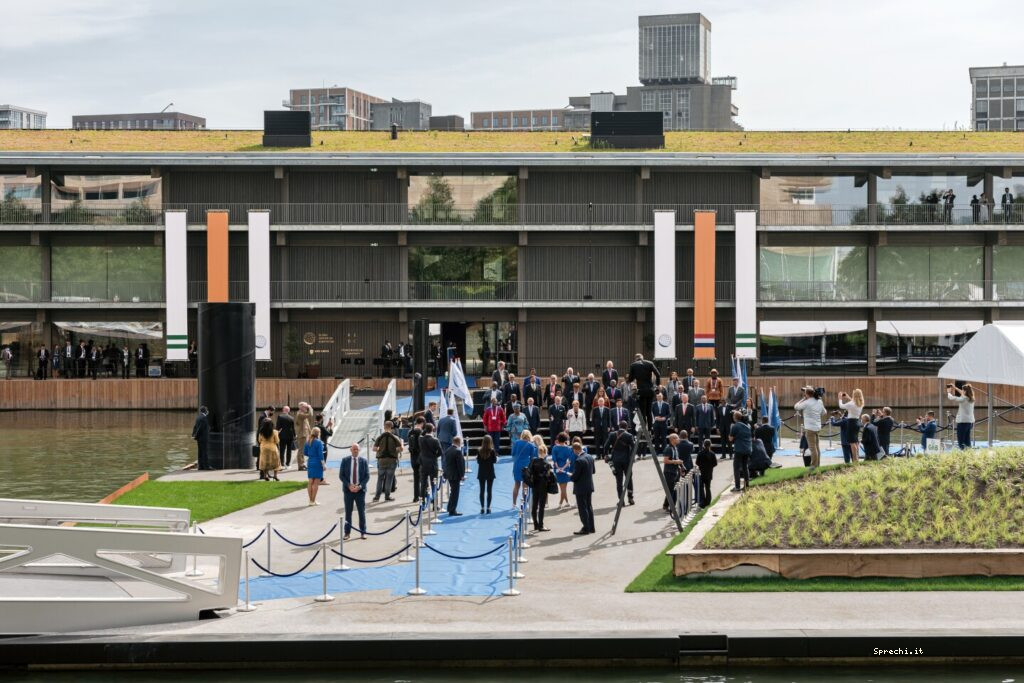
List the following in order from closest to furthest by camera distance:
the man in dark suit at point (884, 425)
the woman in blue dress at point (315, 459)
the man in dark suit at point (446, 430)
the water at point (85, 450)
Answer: the woman in blue dress at point (315, 459), the man in dark suit at point (446, 430), the man in dark suit at point (884, 425), the water at point (85, 450)

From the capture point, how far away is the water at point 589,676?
566 inches

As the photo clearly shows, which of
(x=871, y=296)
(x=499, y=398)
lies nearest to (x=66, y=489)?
(x=499, y=398)

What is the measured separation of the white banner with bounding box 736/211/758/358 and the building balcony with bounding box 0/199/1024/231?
1762 mm

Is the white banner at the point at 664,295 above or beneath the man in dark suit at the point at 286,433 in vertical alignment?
above

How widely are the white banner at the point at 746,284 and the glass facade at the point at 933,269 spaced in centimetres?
673

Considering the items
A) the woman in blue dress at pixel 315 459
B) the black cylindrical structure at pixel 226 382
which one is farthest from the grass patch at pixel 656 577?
the black cylindrical structure at pixel 226 382

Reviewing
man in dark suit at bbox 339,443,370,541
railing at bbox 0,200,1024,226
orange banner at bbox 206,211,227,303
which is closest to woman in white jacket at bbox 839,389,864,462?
man in dark suit at bbox 339,443,370,541

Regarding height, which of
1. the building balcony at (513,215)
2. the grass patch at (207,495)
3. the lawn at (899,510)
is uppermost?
the building balcony at (513,215)

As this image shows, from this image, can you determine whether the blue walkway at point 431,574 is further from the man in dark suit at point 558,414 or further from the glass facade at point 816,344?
the glass facade at point 816,344

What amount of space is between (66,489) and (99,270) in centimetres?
2796

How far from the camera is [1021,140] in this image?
195 ft

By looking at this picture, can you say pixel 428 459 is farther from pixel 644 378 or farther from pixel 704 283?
pixel 704 283

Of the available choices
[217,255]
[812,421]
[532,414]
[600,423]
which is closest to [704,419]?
[600,423]

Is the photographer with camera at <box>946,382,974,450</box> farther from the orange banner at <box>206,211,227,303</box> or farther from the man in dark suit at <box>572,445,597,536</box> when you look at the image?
the orange banner at <box>206,211,227,303</box>
